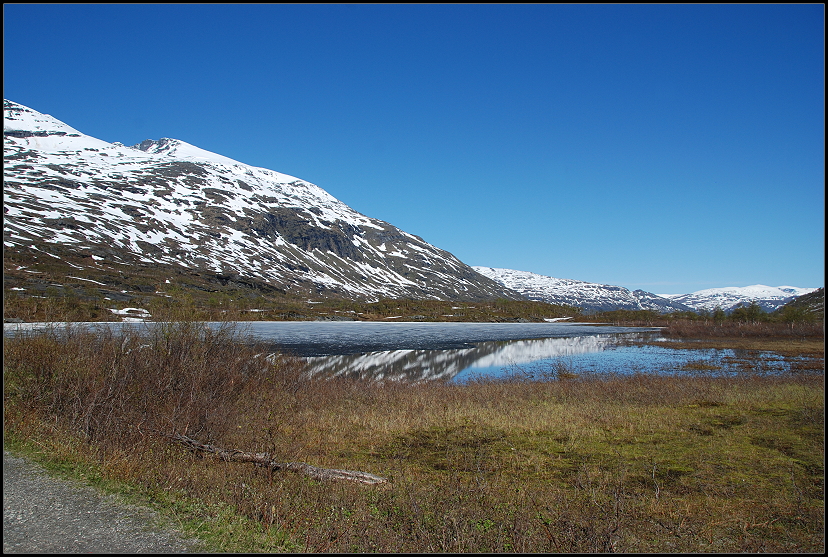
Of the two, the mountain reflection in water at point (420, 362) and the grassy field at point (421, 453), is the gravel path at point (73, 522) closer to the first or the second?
the grassy field at point (421, 453)

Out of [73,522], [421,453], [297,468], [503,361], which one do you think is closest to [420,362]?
[503,361]

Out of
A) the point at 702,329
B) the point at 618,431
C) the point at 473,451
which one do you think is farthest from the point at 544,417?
the point at 702,329

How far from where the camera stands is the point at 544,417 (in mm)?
22344

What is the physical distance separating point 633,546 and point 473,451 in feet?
26.2

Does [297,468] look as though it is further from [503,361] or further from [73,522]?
[503,361]

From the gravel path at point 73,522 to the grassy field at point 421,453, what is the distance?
503 millimetres

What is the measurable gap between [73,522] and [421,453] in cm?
1089

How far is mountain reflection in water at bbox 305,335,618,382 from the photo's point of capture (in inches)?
1556

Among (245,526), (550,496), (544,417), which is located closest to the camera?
(245,526)

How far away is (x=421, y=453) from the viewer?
1723 cm

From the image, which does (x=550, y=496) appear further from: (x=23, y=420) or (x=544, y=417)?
(x=23, y=420)

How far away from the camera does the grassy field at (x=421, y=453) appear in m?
9.82

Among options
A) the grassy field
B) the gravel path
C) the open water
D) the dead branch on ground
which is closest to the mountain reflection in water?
the open water

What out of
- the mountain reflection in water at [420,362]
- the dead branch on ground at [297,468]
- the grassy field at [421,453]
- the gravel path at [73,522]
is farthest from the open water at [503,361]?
the gravel path at [73,522]
